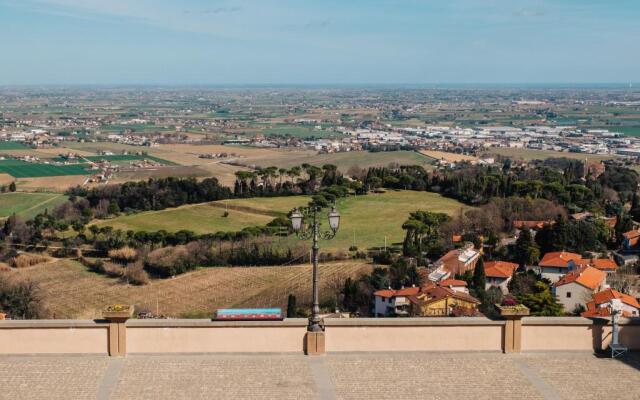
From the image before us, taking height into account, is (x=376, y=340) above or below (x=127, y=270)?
above

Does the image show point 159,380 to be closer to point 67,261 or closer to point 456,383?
point 456,383

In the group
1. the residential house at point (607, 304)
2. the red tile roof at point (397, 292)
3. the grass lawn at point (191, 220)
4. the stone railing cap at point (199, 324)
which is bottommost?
the grass lawn at point (191, 220)

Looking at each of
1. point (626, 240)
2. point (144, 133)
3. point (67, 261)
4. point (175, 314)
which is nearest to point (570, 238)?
point (626, 240)

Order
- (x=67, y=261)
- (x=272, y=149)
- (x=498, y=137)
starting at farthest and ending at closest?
(x=498, y=137), (x=272, y=149), (x=67, y=261)

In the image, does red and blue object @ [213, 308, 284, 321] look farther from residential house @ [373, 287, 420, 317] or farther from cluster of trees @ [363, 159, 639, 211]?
cluster of trees @ [363, 159, 639, 211]

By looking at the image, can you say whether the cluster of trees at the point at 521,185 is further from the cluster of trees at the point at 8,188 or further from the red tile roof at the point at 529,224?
the cluster of trees at the point at 8,188

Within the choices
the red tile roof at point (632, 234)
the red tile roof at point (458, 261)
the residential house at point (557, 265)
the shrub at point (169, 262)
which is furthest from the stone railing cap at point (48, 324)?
the red tile roof at point (632, 234)
